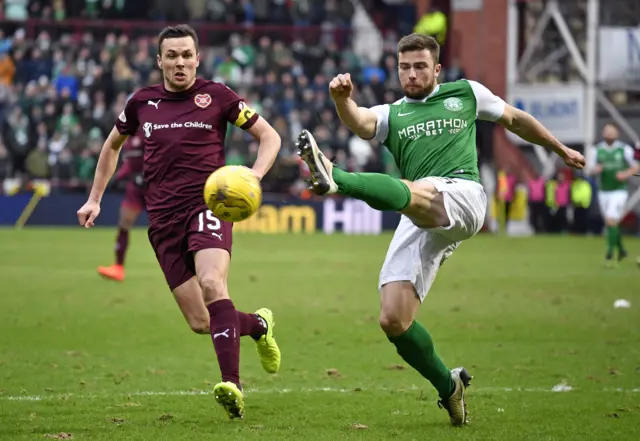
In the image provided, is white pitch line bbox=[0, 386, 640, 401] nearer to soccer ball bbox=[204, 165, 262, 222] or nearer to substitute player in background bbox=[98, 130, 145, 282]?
soccer ball bbox=[204, 165, 262, 222]

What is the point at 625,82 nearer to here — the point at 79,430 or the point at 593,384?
the point at 593,384

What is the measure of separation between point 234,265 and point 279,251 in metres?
3.24

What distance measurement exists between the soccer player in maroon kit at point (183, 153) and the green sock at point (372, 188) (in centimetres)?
100

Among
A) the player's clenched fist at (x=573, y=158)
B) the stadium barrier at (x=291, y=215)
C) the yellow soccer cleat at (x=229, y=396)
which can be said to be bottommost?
the stadium barrier at (x=291, y=215)

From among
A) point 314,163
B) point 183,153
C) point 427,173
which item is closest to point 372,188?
point 314,163

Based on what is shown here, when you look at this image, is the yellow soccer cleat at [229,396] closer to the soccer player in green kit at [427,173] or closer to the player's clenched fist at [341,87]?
the soccer player in green kit at [427,173]

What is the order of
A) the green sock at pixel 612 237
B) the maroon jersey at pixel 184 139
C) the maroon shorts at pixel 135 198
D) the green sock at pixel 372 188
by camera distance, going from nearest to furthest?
1. the green sock at pixel 372 188
2. the maroon jersey at pixel 184 139
3. the maroon shorts at pixel 135 198
4. the green sock at pixel 612 237

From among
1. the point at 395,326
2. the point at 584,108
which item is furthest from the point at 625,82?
the point at 395,326

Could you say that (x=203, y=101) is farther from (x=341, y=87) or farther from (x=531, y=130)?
(x=531, y=130)

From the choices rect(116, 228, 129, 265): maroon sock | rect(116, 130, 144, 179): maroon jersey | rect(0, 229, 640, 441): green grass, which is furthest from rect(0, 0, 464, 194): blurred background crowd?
rect(116, 228, 129, 265): maroon sock

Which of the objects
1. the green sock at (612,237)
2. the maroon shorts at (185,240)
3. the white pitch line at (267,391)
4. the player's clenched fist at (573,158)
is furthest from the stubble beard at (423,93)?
the green sock at (612,237)

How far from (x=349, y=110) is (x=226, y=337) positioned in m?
1.53

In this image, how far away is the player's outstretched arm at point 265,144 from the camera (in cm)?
730

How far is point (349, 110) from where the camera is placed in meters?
7.11
